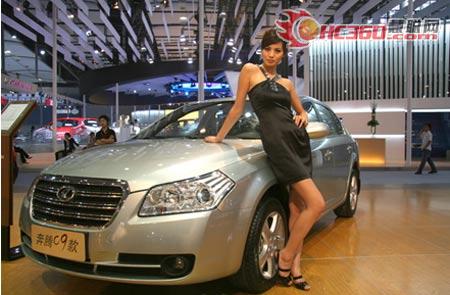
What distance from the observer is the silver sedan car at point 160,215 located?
2342mm

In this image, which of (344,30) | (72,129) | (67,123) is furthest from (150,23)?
(344,30)

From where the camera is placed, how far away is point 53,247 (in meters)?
2.52

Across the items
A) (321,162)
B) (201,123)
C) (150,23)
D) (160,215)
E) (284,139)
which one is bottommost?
(160,215)

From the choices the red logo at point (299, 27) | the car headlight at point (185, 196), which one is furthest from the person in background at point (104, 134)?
the red logo at point (299, 27)

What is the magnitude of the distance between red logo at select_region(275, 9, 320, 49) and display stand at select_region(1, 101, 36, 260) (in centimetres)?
919

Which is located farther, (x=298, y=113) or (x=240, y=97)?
(x=298, y=113)

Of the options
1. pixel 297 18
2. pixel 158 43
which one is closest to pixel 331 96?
pixel 297 18

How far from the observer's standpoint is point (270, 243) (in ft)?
9.64

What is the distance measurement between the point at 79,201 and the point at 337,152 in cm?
257

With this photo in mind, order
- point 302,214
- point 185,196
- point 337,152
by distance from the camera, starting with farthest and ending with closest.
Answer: point 337,152 < point 302,214 < point 185,196

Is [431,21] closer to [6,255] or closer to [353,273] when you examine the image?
[353,273]

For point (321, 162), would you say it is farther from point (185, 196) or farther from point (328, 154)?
point (185, 196)

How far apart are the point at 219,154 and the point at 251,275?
0.74 meters

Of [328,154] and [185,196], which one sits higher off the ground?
[328,154]
